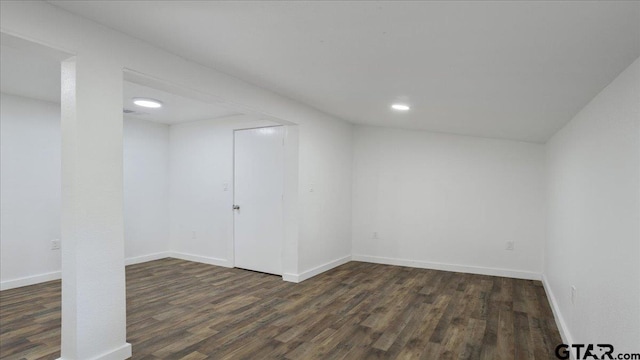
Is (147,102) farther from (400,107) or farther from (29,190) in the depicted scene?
(400,107)

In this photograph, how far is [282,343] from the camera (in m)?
2.67

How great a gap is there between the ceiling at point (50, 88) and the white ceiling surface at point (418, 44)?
774 millimetres

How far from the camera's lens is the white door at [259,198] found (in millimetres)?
4727

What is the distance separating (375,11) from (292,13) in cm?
43

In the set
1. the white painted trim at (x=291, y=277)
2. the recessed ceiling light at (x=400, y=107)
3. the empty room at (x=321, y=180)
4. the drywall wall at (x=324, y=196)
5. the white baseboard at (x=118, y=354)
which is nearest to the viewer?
the empty room at (x=321, y=180)

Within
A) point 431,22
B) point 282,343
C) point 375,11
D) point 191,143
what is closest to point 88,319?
point 282,343

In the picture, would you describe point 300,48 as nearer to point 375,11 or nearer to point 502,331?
point 375,11

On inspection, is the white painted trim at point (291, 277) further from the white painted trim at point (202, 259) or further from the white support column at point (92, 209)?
the white support column at point (92, 209)

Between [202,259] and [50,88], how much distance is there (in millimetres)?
3078

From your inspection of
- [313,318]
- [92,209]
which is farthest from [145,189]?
[313,318]

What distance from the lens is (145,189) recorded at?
5477 mm

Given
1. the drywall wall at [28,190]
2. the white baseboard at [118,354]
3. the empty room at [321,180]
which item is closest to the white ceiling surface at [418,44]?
the empty room at [321,180]

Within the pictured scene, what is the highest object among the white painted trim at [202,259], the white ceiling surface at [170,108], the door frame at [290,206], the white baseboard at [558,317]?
the white ceiling surface at [170,108]

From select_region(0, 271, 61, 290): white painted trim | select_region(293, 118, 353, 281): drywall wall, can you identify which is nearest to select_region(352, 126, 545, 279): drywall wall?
select_region(293, 118, 353, 281): drywall wall
